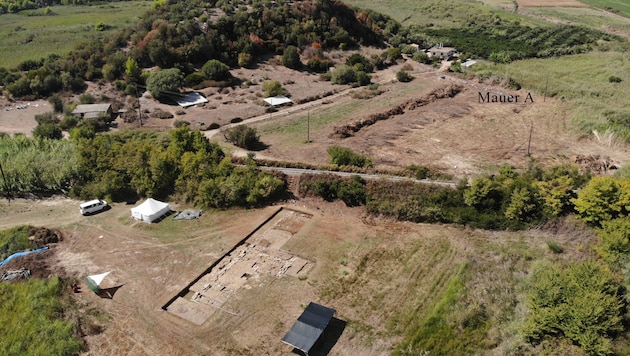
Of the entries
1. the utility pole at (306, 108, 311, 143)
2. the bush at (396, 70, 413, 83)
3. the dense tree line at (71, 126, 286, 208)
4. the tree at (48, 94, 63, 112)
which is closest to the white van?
the dense tree line at (71, 126, 286, 208)

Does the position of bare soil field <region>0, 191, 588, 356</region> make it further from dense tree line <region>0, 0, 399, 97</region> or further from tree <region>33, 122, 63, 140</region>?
dense tree line <region>0, 0, 399, 97</region>

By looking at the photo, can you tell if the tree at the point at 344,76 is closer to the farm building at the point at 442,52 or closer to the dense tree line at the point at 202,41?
the dense tree line at the point at 202,41

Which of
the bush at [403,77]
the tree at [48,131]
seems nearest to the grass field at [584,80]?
the bush at [403,77]

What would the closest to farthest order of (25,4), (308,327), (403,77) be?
1. (308,327)
2. (403,77)
3. (25,4)

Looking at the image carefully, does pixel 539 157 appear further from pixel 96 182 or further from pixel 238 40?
pixel 238 40

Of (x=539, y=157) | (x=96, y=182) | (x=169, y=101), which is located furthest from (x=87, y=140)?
(x=539, y=157)

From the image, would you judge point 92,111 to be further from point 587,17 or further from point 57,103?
point 587,17

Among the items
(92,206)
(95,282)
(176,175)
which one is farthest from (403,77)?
(95,282)
